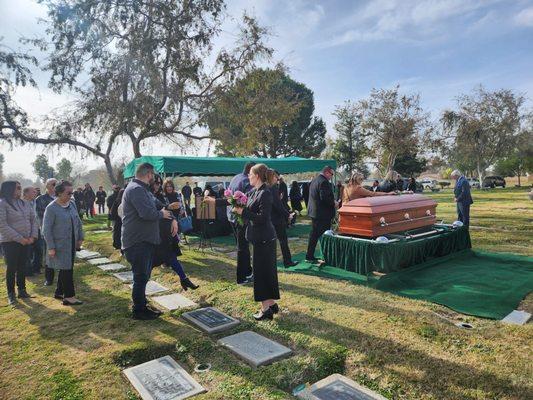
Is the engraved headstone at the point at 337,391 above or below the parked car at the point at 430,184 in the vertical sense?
below

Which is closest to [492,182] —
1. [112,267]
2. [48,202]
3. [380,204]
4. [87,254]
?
[380,204]

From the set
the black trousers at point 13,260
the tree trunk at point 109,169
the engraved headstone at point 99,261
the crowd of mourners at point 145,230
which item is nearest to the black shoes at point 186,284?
the crowd of mourners at point 145,230

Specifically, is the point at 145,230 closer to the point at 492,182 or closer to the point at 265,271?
the point at 265,271

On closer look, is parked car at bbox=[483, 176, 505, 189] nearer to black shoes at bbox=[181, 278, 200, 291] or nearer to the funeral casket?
the funeral casket

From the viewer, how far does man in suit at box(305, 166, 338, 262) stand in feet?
19.0

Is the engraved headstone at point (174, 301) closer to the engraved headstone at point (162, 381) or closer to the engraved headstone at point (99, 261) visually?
the engraved headstone at point (162, 381)

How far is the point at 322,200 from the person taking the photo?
5820 mm

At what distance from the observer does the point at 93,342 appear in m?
3.35

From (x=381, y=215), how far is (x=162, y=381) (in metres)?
3.87

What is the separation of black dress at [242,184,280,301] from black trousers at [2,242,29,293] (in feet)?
10.6

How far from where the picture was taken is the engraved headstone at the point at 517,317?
136 inches

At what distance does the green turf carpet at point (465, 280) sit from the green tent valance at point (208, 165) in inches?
164

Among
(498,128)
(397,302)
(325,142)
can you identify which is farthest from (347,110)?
(397,302)

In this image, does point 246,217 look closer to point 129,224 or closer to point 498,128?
point 129,224
